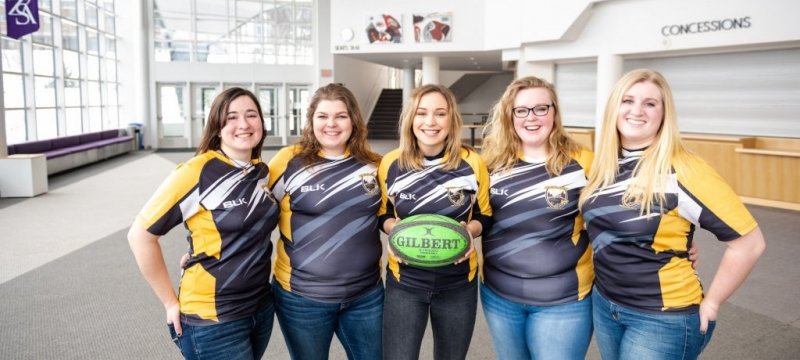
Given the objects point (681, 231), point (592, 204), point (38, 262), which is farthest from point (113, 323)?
point (681, 231)

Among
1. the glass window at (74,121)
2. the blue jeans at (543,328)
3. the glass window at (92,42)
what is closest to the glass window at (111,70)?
the glass window at (92,42)

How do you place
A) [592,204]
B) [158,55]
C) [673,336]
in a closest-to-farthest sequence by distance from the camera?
[673,336]
[592,204]
[158,55]

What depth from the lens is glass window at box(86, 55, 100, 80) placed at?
1479cm

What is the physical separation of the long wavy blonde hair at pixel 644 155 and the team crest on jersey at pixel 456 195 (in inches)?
17.2

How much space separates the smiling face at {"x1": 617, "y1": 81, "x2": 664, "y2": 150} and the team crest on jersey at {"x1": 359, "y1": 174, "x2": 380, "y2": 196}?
0.93m

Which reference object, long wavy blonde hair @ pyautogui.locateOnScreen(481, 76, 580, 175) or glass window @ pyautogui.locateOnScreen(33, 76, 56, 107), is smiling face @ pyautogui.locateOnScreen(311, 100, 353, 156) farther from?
glass window @ pyautogui.locateOnScreen(33, 76, 56, 107)

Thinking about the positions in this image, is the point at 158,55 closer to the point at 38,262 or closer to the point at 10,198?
the point at 10,198

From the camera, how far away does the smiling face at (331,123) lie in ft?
7.07

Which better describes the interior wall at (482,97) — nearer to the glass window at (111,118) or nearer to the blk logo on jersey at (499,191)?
the glass window at (111,118)

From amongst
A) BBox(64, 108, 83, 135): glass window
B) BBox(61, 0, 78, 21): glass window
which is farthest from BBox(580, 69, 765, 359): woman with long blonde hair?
BBox(64, 108, 83, 135): glass window

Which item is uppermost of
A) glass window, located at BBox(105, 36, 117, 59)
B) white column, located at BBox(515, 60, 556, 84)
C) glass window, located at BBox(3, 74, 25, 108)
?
glass window, located at BBox(105, 36, 117, 59)

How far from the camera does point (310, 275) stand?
2072 millimetres

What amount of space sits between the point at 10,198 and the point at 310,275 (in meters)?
9.09

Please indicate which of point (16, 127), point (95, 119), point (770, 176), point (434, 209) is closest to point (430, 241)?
point (434, 209)
